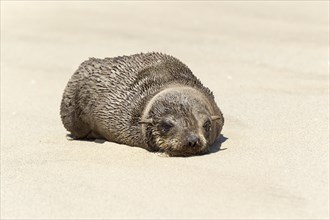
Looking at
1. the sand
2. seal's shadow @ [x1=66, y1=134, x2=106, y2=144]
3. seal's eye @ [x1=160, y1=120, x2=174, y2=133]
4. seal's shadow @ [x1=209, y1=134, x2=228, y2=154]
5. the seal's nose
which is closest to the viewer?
the sand

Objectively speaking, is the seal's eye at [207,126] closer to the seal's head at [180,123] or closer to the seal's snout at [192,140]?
the seal's head at [180,123]

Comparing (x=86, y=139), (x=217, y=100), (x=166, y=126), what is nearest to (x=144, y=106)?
(x=166, y=126)

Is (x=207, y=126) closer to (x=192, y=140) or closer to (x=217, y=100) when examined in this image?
(x=192, y=140)

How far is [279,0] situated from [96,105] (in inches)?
339

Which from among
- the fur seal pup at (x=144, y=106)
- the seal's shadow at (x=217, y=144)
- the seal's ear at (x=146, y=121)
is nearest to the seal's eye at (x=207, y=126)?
the fur seal pup at (x=144, y=106)

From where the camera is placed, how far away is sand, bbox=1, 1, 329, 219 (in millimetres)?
5223

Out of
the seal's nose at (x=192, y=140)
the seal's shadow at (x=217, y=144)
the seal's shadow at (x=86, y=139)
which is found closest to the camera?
the seal's nose at (x=192, y=140)

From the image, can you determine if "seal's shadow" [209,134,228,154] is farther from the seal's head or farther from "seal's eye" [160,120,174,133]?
"seal's eye" [160,120,174,133]

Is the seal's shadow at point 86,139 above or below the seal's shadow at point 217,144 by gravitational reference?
below

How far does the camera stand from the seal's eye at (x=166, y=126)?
6.39 meters

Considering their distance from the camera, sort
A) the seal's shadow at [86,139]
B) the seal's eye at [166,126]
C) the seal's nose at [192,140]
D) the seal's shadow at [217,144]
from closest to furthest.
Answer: the seal's nose at [192,140] < the seal's eye at [166,126] < the seal's shadow at [217,144] < the seal's shadow at [86,139]

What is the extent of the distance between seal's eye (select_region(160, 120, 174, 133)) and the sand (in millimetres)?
256

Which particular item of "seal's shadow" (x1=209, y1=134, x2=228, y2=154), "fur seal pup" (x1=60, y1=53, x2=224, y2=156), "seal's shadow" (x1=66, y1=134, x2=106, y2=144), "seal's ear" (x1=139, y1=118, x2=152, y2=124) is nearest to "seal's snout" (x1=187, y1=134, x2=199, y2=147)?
"fur seal pup" (x1=60, y1=53, x2=224, y2=156)

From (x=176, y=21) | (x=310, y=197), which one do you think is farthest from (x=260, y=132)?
(x=176, y=21)
